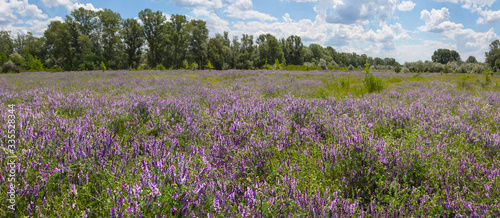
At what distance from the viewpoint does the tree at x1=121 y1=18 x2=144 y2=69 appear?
59438 millimetres

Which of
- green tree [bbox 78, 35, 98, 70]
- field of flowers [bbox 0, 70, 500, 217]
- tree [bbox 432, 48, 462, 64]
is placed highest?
tree [bbox 432, 48, 462, 64]

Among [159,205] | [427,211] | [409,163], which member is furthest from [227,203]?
[409,163]

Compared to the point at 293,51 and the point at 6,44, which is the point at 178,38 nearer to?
the point at 293,51

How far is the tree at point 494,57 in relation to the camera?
6724cm

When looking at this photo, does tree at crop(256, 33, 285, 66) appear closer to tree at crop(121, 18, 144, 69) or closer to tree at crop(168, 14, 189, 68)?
tree at crop(168, 14, 189, 68)

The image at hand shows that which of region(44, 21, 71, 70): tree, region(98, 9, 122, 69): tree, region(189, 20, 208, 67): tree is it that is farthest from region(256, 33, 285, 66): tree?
region(44, 21, 71, 70): tree

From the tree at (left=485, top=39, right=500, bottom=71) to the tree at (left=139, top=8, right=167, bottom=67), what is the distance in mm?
86877

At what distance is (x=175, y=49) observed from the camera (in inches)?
2510

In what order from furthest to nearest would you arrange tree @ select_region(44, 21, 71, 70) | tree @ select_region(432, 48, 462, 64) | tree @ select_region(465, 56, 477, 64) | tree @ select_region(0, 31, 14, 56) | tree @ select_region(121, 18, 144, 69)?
tree @ select_region(432, 48, 462, 64)
tree @ select_region(465, 56, 477, 64)
tree @ select_region(0, 31, 14, 56)
tree @ select_region(121, 18, 144, 69)
tree @ select_region(44, 21, 71, 70)

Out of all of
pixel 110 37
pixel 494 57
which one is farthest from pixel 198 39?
pixel 494 57

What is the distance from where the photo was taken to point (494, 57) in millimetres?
73812

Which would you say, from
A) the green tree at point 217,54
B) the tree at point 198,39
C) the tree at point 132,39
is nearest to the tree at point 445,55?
the green tree at point 217,54

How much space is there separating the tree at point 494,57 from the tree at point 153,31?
86.9 meters

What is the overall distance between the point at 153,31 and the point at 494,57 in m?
101
